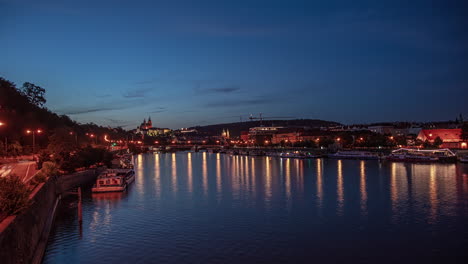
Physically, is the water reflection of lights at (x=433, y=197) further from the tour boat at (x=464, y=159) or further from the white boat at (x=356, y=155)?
the white boat at (x=356, y=155)

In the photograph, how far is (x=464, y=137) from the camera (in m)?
63.1

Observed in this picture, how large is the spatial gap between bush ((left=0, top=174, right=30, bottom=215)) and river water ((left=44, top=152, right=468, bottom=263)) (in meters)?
3.24

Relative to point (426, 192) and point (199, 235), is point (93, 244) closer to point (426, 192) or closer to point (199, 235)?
point (199, 235)

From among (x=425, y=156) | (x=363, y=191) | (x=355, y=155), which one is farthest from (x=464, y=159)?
(x=363, y=191)

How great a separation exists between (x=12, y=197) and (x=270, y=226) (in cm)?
1037

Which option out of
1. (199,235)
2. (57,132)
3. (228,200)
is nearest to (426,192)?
(228,200)

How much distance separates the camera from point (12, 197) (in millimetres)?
10398

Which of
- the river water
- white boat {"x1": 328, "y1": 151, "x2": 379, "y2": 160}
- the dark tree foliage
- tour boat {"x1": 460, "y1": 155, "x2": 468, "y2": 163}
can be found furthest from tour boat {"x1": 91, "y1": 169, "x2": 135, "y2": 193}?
white boat {"x1": 328, "y1": 151, "x2": 379, "y2": 160}

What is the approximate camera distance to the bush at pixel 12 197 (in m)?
10.1

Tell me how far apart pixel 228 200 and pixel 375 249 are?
11.8m

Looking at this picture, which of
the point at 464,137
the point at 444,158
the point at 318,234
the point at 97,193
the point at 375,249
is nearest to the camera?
the point at 375,249

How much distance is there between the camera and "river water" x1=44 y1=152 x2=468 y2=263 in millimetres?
13711

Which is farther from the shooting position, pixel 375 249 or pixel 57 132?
pixel 57 132

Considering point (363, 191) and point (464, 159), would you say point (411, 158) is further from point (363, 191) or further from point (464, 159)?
point (363, 191)
